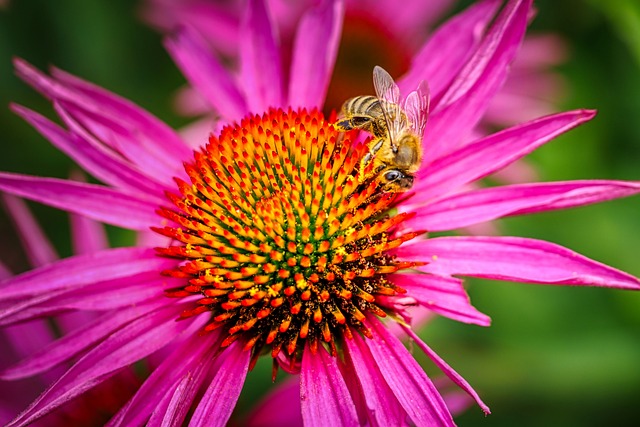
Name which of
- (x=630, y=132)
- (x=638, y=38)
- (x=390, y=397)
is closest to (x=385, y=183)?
(x=390, y=397)

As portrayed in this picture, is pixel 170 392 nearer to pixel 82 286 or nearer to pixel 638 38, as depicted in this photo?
pixel 82 286

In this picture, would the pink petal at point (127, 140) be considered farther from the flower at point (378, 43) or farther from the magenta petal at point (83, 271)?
the flower at point (378, 43)

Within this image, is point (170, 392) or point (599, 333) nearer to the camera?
point (170, 392)

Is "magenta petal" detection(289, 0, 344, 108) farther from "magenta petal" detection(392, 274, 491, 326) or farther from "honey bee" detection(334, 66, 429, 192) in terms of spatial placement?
"magenta petal" detection(392, 274, 491, 326)

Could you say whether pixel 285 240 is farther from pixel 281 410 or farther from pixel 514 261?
pixel 281 410

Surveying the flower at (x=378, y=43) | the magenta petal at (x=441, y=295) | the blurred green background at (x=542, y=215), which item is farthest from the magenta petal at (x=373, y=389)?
the flower at (x=378, y=43)

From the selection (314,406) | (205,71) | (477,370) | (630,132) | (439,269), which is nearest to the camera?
(314,406)
